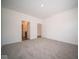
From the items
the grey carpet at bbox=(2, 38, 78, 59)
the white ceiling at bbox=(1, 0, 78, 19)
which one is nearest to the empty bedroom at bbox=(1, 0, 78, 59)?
the white ceiling at bbox=(1, 0, 78, 19)

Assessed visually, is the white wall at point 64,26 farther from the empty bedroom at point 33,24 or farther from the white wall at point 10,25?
the white wall at point 10,25

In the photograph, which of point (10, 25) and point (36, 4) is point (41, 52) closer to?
point (36, 4)

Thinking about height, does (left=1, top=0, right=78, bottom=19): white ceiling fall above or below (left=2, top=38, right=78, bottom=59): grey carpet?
above

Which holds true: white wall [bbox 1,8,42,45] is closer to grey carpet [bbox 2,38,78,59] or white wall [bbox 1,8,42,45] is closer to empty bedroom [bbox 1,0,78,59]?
empty bedroom [bbox 1,0,78,59]

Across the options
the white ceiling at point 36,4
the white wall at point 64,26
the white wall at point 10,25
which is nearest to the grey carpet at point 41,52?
the white wall at point 10,25

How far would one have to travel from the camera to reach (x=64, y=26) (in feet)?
19.0

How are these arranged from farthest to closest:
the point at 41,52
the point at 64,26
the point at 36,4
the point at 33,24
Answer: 1. the point at 33,24
2. the point at 64,26
3. the point at 36,4
4. the point at 41,52

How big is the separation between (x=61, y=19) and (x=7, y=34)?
5.05 meters

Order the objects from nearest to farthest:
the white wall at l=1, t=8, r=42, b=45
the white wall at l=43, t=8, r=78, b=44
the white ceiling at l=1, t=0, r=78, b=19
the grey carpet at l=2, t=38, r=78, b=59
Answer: the grey carpet at l=2, t=38, r=78, b=59 < the white ceiling at l=1, t=0, r=78, b=19 < the white wall at l=1, t=8, r=42, b=45 < the white wall at l=43, t=8, r=78, b=44

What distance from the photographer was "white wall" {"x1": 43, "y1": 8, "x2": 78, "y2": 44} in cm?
504

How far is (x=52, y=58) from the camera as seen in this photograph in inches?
105

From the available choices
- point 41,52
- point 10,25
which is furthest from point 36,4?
point 41,52

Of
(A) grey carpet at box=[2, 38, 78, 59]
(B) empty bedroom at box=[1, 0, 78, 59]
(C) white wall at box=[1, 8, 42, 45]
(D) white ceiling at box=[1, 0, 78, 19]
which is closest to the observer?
(A) grey carpet at box=[2, 38, 78, 59]

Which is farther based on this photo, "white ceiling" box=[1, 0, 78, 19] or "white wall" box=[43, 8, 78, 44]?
"white wall" box=[43, 8, 78, 44]
